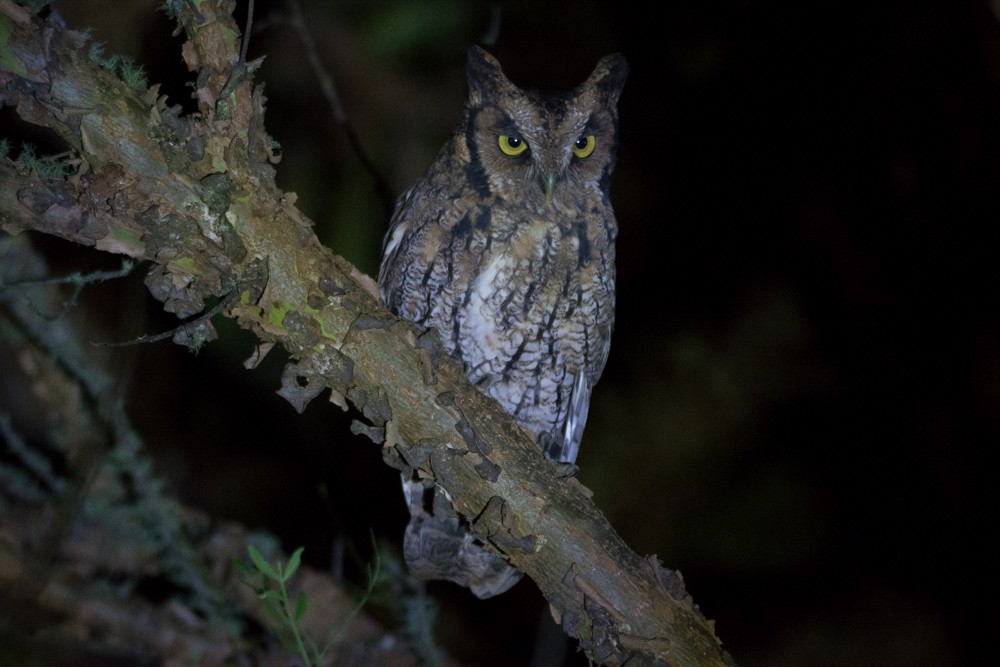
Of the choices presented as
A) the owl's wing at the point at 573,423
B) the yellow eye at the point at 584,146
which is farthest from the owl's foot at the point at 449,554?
the yellow eye at the point at 584,146

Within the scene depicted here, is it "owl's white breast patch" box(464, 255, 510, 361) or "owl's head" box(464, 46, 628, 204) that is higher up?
"owl's head" box(464, 46, 628, 204)

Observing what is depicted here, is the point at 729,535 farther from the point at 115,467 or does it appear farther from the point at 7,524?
the point at 7,524

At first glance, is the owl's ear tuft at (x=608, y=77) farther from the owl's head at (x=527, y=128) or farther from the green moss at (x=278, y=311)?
the green moss at (x=278, y=311)

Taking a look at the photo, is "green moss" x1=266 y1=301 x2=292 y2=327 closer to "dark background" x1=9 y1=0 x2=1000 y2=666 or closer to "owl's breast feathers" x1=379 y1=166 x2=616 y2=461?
"owl's breast feathers" x1=379 y1=166 x2=616 y2=461

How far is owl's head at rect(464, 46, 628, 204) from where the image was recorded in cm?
124

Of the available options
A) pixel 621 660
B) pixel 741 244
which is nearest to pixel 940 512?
pixel 741 244

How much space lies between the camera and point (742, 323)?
2779mm

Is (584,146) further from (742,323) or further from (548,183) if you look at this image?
(742,323)

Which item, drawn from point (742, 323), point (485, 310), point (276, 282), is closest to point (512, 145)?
point (485, 310)

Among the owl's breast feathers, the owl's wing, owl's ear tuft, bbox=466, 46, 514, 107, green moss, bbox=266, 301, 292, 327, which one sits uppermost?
owl's ear tuft, bbox=466, 46, 514, 107

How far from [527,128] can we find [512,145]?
5 cm

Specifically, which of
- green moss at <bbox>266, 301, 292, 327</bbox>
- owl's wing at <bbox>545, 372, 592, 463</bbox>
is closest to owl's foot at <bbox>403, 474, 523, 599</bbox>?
owl's wing at <bbox>545, 372, 592, 463</bbox>

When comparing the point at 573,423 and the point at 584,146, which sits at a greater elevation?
the point at 584,146

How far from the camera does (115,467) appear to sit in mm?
1592
